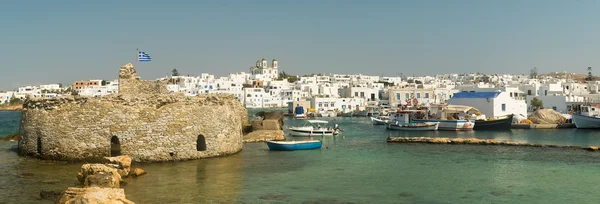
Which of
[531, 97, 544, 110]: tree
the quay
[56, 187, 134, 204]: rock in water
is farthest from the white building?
[56, 187, 134, 204]: rock in water

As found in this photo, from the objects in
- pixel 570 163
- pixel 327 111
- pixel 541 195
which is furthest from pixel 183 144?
pixel 327 111

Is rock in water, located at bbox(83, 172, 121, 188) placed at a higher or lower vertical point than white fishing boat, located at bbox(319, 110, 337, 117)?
lower

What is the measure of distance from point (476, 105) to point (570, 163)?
3544 cm

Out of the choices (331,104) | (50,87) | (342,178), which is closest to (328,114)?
(331,104)

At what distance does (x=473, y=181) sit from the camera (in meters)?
17.1

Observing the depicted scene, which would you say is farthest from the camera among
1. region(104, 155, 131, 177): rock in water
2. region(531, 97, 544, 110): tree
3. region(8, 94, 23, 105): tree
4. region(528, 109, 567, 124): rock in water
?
region(8, 94, 23, 105): tree

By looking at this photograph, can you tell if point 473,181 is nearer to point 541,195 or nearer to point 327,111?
point 541,195

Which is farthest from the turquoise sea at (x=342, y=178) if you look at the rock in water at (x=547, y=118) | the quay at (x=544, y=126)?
the rock in water at (x=547, y=118)

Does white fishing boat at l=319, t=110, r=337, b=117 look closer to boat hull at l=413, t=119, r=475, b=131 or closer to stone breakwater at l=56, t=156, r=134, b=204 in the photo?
boat hull at l=413, t=119, r=475, b=131

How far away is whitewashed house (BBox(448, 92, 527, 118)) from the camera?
54.3 metres

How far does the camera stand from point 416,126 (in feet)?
151

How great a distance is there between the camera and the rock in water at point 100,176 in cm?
1434

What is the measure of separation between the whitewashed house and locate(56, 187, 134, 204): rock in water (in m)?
50.1

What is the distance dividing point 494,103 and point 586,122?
380 inches
